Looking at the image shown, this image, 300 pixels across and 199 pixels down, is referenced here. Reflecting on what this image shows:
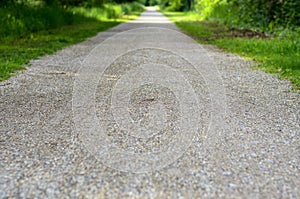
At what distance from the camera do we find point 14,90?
14.2ft

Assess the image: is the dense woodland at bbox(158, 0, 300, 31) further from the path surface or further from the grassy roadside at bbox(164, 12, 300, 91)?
the path surface

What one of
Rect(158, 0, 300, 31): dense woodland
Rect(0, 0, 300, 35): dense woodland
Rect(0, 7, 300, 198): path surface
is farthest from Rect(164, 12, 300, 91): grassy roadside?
Rect(0, 0, 300, 35): dense woodland

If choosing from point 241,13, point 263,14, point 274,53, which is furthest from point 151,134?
point 241,13

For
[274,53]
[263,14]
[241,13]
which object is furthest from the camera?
[241,13]

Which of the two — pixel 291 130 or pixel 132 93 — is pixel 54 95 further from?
pixel 291 130

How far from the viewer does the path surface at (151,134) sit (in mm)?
2098

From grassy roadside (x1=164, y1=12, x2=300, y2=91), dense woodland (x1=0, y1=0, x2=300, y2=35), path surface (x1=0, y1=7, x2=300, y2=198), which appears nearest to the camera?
path surface (x1=0, y1=7, x2=300, y2=198)

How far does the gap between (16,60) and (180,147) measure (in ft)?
14.1

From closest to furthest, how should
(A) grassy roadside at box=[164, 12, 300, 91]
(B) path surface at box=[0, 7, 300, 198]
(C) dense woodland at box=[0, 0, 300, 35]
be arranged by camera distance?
(B) path surface at box=[0, 7, 300, 198]
(A) grassy roadside at box=[164, 12, 300, 91]
(C) dense woodland at box=[0, 0, 300, 35]

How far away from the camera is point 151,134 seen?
292 centimetres

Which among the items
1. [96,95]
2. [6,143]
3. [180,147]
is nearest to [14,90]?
[96,95]

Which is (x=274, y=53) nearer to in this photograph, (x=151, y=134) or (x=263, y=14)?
(x=151, y=134)

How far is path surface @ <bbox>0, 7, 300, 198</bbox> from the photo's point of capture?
2.10 metres

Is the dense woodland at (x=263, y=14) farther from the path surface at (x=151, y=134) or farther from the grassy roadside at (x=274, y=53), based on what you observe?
the path surface at (x=151, y=134)
